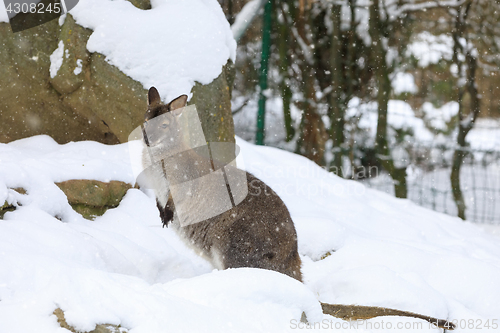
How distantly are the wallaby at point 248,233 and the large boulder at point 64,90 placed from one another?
4.00 feet

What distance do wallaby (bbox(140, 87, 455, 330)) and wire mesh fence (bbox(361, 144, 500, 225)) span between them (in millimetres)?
5397

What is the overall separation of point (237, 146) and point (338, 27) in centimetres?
415

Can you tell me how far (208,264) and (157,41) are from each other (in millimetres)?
2347

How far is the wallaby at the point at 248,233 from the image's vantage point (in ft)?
10.8

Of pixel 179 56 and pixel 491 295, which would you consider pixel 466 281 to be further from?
pixel 179 56

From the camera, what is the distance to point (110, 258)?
3064 millimetres

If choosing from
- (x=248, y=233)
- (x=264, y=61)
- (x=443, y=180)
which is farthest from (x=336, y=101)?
(x=248, y=233)

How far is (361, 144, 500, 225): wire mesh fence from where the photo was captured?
824 cm

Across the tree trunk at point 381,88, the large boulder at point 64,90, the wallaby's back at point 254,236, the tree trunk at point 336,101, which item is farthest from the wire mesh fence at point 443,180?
the wallaby's back at point 254,236

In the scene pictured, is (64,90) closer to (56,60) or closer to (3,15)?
(56,60)

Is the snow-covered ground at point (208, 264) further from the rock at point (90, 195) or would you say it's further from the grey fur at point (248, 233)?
the grey fur at point (248, 233)

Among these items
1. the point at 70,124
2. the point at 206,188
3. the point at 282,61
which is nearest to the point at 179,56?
the point at 70,124

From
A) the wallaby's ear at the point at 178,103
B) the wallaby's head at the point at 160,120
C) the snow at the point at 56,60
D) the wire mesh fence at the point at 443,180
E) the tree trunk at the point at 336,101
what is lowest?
the wire mesh fence at the point at 443,180

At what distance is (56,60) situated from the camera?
4.59 meters
